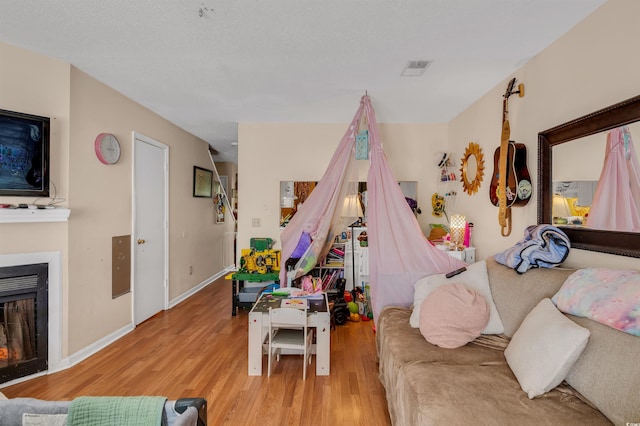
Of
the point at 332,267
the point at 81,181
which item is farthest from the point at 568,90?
the point at 81,181

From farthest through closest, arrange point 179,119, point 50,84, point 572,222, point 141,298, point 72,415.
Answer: point 179,119 < point 141,298 < point 50,84 < point 572,222 < point 72,415

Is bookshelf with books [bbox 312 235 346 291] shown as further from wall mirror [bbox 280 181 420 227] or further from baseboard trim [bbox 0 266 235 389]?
baseboard trim [bbox 0 266 235 389]

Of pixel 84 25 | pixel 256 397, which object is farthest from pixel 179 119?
pixel 256 397

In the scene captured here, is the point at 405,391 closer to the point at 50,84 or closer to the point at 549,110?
the point at 549,110

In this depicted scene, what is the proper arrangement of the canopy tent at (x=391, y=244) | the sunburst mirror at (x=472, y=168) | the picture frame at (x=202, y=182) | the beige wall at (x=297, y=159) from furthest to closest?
1. the picture frame at (x=202, y=182)
2. the beige wall at (x=297, y=159)
3. the sunburst mirror at (x=472, y=168)
4. the canopy tent at (x=391, y=244)

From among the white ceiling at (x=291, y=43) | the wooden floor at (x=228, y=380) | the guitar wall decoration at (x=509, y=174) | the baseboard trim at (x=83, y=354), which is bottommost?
the wooden floor at (x=228, y=380)

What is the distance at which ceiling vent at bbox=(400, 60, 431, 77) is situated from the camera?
2347 mm

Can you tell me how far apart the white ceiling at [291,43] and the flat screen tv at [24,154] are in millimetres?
566

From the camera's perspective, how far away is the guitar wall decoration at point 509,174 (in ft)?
7.54

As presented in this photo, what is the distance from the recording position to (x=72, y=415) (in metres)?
0.92

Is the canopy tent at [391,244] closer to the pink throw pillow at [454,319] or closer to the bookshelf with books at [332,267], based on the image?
the pink throw pillow at [454,319]

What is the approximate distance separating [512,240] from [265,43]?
2.54m

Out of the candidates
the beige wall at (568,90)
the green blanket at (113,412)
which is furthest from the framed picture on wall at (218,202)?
the green blanket at (113,412)

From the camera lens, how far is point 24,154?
2146 millimetres
